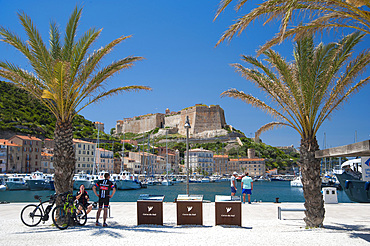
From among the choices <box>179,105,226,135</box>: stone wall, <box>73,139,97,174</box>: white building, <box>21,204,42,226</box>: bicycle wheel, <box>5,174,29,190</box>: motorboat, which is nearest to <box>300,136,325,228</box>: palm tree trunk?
<box>21,204,42,226</box>: bicycle wheel

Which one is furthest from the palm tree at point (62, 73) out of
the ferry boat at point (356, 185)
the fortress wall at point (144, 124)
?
the fortress wall at point (144, 124)

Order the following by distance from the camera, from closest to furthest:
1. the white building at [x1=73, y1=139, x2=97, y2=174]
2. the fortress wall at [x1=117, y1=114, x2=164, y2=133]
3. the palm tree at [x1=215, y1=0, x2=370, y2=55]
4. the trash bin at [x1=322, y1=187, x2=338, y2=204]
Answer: the palm tree at [x1=215, y1=0, x2=370, y2=55], the trash bin at [x1=322, y1=187, x2=338, y2=204], the white building at [x1=73, y1=139, x2=97, y2=174], the fortress wall at [x1=117, y1=114, x2=164, y2=133]

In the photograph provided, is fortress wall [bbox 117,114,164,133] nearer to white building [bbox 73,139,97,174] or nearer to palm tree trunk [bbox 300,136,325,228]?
white building [bbox 73,139,97,174]

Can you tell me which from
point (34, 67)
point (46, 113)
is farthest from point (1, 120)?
point (34, 67)

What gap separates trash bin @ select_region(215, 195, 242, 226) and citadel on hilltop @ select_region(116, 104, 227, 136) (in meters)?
123

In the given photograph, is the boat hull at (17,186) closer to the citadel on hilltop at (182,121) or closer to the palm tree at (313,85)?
the palm tree at (313,85)

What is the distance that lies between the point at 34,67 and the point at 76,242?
530 centimetres

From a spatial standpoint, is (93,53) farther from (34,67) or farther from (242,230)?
(242,230)

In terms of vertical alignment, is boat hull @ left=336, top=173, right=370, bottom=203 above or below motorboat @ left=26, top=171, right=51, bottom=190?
above

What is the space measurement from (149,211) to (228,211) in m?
Result: 2.17

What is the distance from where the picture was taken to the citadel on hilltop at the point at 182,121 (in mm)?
133375

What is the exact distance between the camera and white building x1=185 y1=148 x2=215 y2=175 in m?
108

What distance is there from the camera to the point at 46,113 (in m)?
98.3

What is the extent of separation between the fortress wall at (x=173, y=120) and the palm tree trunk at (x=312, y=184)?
437 ft
